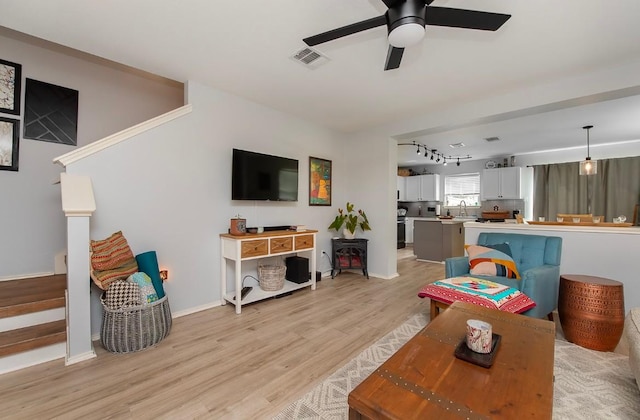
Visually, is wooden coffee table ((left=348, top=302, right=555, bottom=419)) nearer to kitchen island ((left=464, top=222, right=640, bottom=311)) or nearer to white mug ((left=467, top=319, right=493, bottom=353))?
white mug ((left=467, top=319, right=493, bottom=353))

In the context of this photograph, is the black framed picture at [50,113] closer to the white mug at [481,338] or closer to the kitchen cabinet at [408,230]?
the white mug at [481,338]

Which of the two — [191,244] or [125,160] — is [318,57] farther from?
[191,244]

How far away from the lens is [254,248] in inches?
118

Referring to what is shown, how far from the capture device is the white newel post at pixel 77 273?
195 cm

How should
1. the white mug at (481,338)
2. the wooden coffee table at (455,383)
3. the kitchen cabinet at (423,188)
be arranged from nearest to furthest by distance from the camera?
1. the wooden coffee table at (455,383)
2. the white mug at (481,338)
3. the kitchen cabinet at (423,188)

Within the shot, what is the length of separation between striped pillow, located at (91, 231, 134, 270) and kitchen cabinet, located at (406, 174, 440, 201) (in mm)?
7213

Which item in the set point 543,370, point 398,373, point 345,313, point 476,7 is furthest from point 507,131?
point 398,373

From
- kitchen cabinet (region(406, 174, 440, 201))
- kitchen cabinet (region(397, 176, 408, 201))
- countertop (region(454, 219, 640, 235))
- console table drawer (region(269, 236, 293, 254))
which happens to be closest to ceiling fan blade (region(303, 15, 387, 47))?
console table drawer (region(269, 236, 293, 254))

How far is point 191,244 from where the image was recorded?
2.91 m

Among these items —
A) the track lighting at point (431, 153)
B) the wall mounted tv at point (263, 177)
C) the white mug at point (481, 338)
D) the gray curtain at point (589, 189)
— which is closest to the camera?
the white mug at point (481, 338)

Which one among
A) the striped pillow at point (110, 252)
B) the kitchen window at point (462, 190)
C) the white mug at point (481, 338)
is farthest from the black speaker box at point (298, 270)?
the kitchen window at point (462, 190)

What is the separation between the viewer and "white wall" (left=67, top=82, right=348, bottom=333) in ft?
7.97

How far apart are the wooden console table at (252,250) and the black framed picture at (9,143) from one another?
209 cm

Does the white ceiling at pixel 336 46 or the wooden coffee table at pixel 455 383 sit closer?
the wooden coffee table at pixel 455 383
